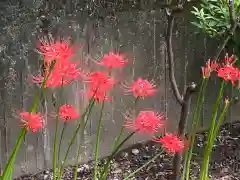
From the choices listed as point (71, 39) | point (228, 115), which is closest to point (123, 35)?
point (71, 39)

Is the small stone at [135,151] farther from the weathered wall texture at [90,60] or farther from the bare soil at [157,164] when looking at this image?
the weathered wall texture at [90,60]

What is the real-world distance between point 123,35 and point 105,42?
0.54 feet

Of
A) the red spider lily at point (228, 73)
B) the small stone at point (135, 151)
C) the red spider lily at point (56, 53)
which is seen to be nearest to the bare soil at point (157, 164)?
the small stone at point (135, 151)

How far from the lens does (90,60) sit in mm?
3732

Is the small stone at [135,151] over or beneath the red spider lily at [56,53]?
beneath

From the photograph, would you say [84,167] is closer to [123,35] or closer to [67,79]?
[123,35]

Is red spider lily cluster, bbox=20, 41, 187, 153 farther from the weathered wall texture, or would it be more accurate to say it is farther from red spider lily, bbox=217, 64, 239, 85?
the weathered wall texture

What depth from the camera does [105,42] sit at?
3.83m

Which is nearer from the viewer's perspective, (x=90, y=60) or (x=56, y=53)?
(x=56, y=53)

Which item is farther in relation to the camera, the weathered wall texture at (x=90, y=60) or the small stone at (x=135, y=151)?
the small stone at (x=135, y=151)

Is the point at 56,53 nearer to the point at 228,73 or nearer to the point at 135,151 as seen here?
the point at 228,73

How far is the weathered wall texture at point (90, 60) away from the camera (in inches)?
136

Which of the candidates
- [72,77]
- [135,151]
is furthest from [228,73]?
[135,151]

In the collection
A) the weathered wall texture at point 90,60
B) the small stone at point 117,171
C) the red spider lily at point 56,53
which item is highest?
the red spider lily at point 56,53
